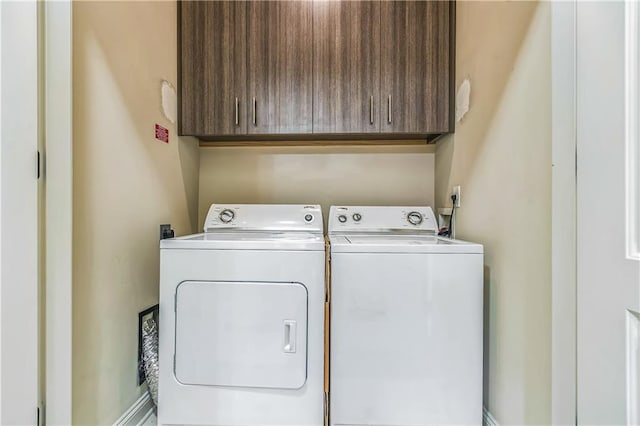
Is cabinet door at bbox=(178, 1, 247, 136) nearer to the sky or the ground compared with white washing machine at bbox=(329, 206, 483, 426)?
nearer to the sky

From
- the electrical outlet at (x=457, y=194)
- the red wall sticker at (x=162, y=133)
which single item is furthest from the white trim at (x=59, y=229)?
the electrical outlet at (x=457, y=194)

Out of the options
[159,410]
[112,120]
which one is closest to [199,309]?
[159,410]

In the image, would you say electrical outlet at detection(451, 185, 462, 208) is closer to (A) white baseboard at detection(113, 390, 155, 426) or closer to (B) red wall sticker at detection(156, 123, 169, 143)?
(B) red wall sticker at detection(156, 123, 169, 143)

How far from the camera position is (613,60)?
78cm

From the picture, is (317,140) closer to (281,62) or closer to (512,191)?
(281,62)

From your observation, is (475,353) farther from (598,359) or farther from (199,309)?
(199,309)

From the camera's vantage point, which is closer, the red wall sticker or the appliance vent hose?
the appliance vent hose

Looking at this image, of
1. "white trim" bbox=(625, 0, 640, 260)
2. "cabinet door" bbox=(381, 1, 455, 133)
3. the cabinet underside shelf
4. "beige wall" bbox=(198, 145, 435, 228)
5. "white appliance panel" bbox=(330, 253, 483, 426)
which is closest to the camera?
"white trim" bbox=(625, 0, 640, 260)

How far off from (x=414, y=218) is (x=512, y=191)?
2.32 ft

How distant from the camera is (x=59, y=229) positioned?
1051mm

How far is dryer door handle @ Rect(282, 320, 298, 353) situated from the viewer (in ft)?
4.02

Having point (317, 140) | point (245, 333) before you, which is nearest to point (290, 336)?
point (245, 333)

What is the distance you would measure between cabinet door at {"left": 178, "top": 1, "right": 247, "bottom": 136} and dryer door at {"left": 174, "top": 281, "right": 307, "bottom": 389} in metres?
1.03

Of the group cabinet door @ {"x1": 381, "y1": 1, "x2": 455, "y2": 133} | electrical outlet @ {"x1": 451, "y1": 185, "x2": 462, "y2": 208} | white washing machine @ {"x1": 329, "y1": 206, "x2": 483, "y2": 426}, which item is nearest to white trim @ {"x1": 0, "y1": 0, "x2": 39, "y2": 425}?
white washing machine @ {"x1": 329, "y1": 206, "x2": 483, "y2": 426}
